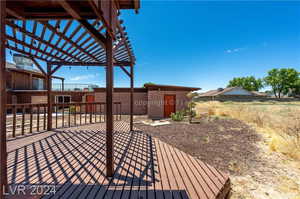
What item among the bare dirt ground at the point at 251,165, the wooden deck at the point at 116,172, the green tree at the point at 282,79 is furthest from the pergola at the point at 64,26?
the green tree at the point at 282,79

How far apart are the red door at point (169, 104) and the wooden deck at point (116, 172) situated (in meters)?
6.53

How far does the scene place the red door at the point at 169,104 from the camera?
9.38 metres

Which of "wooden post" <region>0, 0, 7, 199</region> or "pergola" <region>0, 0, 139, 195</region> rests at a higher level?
"pergola" <region>0, 0, 139, 195</region>

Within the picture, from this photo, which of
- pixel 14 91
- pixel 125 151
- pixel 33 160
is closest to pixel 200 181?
pixel 125 151

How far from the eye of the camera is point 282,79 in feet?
113

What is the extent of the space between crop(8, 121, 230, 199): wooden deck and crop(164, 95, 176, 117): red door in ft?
21.4

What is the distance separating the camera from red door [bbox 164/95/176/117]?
30.8ft

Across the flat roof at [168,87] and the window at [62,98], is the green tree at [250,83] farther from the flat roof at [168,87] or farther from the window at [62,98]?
the window at [62,98]

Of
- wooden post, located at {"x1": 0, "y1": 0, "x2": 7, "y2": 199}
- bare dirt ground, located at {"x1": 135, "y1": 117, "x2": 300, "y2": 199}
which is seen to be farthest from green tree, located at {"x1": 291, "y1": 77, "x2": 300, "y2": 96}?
wooden post, located at {"x1": 0, "y1": 0, "x2": 7, "y2": 199}

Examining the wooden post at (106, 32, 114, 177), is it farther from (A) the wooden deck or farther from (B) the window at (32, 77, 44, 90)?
(B) the window at (32, 77, 44, 90)

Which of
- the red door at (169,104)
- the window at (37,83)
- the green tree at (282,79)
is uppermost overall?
the green tree at (282,79)

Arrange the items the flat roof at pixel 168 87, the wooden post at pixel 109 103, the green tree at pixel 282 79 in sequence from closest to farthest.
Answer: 1. the wooden post at pixel 109 103
2. the flat roof at pixel 168 87
3. the green tree at pixel 282 79

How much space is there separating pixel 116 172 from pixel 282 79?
2062 inches

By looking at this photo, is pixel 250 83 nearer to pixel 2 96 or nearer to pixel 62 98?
pixel 62 98
